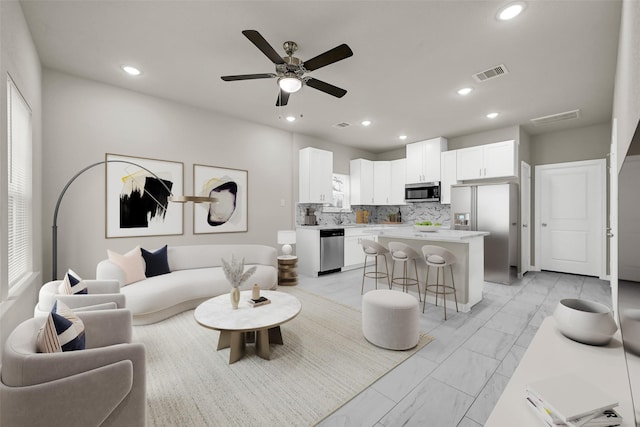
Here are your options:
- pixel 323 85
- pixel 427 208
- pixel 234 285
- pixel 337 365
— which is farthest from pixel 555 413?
pixel 427 208

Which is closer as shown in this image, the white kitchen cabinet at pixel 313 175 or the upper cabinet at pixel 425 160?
the white kitchen cabinet at pixel 313 175

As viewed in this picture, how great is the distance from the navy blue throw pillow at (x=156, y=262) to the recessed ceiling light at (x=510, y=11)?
4307 millimetres

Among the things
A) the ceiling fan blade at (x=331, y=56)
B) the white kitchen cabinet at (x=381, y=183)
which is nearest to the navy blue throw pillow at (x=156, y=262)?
the ceiling fan blade at (x=331, y=56)

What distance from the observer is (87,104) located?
3.24 meters

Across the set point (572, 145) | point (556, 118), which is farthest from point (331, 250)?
point (572, 145)

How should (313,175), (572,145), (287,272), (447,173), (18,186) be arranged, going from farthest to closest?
(447,173) < (313,175) < (572,145) < (287,272) < (18,186)

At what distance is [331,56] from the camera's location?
217 centimetres

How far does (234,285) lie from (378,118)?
11.9 ft

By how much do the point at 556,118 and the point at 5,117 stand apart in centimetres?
665

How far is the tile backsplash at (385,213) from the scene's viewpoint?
19.3ft

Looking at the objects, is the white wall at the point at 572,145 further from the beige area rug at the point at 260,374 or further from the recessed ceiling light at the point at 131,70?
the recessed ceiling light at the point at 131,70

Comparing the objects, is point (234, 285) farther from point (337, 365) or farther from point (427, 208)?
point (427, 208)

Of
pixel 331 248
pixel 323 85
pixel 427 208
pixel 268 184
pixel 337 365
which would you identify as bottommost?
pixel 337 365

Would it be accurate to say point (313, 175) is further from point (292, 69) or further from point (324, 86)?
point (292, 69)
